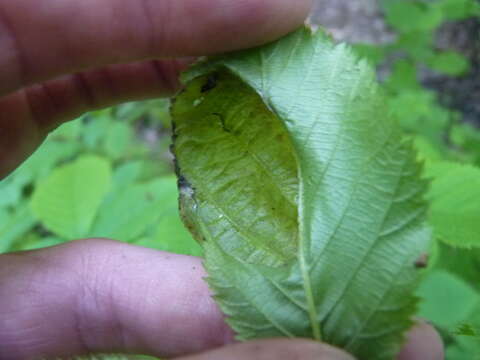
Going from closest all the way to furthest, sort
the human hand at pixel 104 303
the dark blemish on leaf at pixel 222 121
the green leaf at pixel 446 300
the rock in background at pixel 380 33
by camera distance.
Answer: the dark blemish on leaf at pixel 222 121, the human hand at pixel 104 303, the green leaf at pixel 446 300, the rock in background at pixel 380 33

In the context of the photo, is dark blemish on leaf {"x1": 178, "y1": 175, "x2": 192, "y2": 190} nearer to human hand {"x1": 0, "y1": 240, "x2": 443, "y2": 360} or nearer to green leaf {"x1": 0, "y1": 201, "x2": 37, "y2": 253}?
human hand {"x1": 0, "y1": 240, "x2": 443, "y2": 360}

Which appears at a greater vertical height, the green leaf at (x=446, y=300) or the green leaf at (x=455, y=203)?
the green leaf at (x=455, y=203)

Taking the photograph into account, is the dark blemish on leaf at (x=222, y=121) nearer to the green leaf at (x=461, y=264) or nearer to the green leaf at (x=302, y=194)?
the green leaf at (x=302, y=194)

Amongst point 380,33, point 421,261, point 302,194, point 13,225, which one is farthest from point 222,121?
point 380,33

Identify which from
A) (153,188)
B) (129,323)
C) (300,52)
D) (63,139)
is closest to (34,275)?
(129,323)

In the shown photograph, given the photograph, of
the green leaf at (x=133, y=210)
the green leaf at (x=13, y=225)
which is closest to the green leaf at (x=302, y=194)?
the green leaf at (x=133, y=210)

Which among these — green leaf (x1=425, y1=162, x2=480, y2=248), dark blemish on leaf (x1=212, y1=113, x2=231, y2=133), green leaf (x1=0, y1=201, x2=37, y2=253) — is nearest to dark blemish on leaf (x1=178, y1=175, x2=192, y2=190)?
dark blemish on leaf (x1=212, y1=113, x2=231, y2=133)

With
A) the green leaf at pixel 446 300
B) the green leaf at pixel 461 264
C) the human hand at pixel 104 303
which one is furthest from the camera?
the green leaf at pixel 461 264
